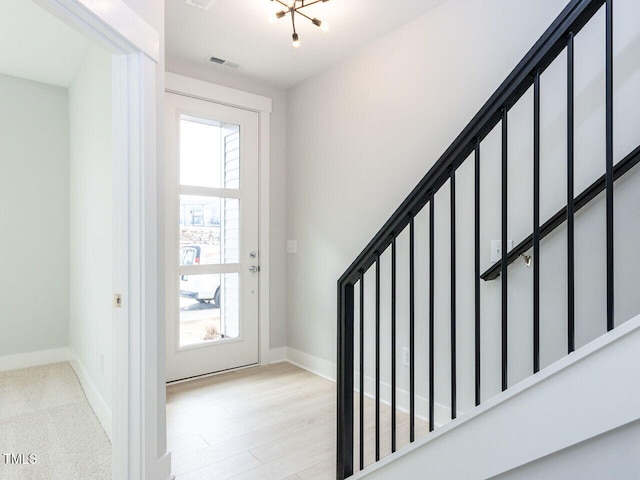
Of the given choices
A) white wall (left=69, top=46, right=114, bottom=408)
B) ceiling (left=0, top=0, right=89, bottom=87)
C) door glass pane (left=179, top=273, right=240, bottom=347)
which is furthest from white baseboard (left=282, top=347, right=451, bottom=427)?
ceiling (left=0, top=0, right=89, bottom=87)

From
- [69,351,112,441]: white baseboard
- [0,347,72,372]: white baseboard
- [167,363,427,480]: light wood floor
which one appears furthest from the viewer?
[0,347,72,372]: white baseboard

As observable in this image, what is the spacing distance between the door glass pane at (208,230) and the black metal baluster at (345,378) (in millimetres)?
1965

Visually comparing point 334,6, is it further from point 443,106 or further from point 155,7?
point 155,7

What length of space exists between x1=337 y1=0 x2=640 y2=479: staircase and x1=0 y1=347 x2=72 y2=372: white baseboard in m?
2.92

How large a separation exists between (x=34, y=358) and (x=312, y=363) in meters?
2.51

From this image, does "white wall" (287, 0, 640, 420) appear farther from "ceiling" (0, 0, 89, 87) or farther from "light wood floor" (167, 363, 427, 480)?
"ceiling" (0, 0, 89, 87)

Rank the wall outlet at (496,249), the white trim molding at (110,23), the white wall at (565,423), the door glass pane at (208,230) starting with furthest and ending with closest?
the door glass pane at (208,230) → the wall outlet at (496,249) → the white trim molding at (110,23) → the white wall at (565,423)

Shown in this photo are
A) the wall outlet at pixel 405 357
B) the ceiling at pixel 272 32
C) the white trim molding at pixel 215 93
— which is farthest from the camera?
the white trim molding at pixel 215 93

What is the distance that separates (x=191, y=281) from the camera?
331 centimetres

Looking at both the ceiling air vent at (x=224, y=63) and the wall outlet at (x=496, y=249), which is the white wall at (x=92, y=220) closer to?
the ceiling air vent at (x=224, y=63)

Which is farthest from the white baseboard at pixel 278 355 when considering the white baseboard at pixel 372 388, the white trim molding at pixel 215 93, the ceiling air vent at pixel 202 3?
the ceiling air vent at pixel 202 3

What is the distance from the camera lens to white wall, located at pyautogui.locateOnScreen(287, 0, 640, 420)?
1.81 meters

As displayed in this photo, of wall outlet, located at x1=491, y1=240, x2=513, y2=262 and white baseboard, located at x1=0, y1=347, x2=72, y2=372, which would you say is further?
white baseboard, located at x1=0, y1=347, x2=72, y2=372

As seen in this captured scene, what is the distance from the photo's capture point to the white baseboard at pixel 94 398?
2.37 metres
